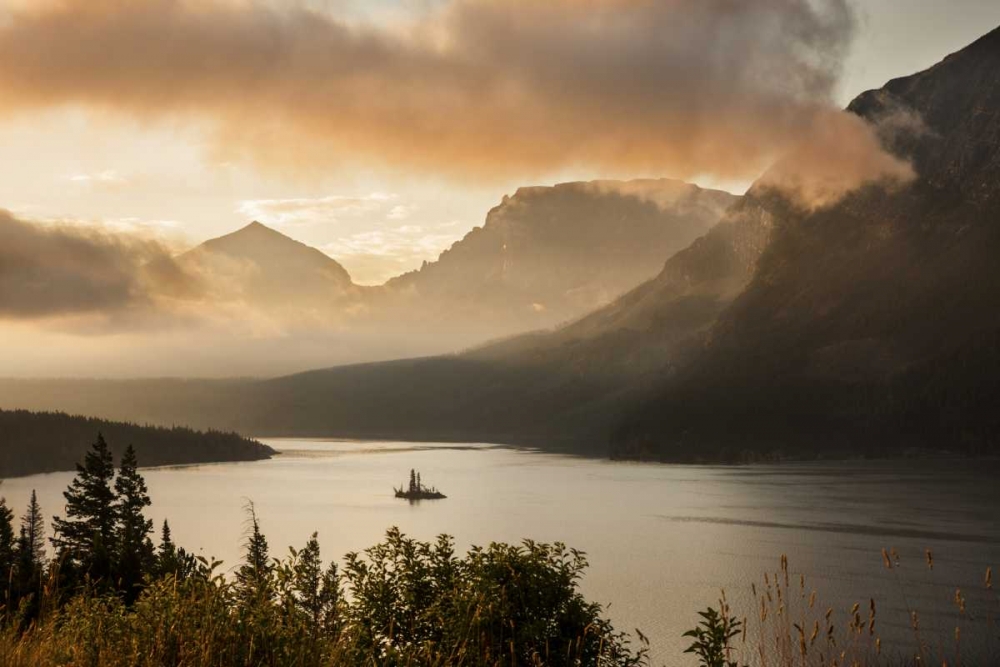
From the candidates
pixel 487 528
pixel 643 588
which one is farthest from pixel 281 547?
pixel 643 588

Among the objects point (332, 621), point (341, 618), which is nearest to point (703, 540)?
point (341, 618)

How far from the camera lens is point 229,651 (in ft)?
34.8

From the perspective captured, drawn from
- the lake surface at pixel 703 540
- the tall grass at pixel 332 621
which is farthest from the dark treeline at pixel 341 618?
the lake surface at pixel 703 540

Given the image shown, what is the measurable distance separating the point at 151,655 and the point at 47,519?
168 meters

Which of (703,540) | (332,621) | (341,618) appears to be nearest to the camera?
(332,621)

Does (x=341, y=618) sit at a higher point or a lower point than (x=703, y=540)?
higher

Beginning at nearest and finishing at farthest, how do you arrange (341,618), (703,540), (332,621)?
(332,621) → (341,618) → (703,540)

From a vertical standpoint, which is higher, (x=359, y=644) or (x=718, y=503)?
(x=359, y=644)

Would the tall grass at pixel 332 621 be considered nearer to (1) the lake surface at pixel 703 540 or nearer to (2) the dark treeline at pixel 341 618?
(2) the dark treeline at pixel 341 618

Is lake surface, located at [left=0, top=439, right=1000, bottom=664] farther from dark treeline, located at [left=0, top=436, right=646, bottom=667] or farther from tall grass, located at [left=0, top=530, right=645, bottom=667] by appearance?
tall grass, located at [left=0, top=530, right=645, bottom=667]

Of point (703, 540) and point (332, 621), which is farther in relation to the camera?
point (703, 540)

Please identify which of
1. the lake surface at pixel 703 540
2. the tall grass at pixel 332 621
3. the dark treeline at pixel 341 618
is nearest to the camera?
the tall grass at pixel 332 621

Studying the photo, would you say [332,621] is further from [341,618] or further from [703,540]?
[703,540]

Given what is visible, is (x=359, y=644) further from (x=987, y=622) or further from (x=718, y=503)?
(x=718, y=503)
